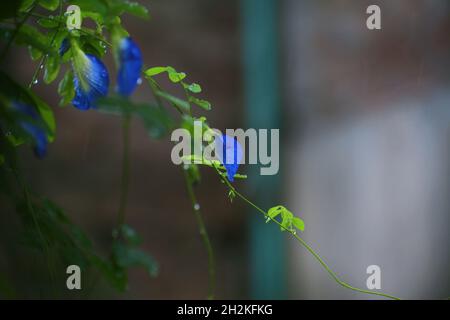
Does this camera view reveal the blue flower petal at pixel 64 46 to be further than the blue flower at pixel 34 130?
Yes

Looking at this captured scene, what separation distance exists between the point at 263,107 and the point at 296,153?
164 mm

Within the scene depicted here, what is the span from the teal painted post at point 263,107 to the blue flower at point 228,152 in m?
1.36

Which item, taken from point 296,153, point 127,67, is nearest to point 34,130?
point 127,67

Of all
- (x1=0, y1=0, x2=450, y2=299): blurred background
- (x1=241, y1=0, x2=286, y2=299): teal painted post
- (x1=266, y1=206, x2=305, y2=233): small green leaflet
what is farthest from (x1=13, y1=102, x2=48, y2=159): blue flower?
(x1=241, y1=0, x2=286, y2=299): teal painted post

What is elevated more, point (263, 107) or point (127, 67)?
point (263, 107)

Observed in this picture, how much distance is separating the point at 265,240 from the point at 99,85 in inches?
56.6

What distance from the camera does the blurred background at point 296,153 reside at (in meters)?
1.39

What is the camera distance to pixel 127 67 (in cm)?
33

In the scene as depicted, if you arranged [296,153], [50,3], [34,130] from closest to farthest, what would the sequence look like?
[34,130]
[50,3]
[296,153]

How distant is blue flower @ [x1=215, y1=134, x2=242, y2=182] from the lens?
0.41 metres

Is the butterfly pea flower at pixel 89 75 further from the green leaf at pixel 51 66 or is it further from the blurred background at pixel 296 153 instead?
the blurred background at pixel 296 153

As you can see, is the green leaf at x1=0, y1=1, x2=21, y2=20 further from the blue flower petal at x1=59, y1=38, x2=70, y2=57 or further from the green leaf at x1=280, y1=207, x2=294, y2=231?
the green leaf at x1=280, y1=207, x2=294, y2=231

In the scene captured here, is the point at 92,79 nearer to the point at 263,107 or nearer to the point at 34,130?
the point at 34,130

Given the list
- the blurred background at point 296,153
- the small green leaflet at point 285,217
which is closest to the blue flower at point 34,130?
the small green leaflet at point 285,217
